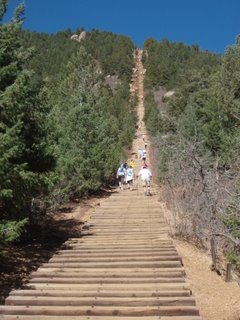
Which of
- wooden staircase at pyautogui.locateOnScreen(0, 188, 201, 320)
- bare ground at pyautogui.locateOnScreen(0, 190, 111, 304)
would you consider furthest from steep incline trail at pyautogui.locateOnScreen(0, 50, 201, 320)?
bare ground at pyautogui.locateOnScreen(0, 190, 111, 304)

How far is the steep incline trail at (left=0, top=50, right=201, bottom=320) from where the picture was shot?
346 inches

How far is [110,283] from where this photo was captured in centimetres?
1062

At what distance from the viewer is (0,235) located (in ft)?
31.1

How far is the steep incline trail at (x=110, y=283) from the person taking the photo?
8.78 meters

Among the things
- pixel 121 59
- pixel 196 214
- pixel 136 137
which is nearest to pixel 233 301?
pixel 196 214

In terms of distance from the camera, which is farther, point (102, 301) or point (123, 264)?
point (123, 264)

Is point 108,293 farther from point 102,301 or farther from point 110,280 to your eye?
point 110,280

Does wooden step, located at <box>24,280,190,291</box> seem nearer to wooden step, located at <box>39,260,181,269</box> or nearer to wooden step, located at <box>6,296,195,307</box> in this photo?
wooden step, located at <box>6,296,195,307</box>

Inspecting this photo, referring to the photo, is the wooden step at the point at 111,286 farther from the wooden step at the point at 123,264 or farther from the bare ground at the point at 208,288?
the wooden step at the point at 123,264

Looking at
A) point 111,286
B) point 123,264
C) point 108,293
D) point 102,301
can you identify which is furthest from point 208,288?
point 102,301

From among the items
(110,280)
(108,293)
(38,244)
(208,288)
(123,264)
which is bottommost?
(208,288)

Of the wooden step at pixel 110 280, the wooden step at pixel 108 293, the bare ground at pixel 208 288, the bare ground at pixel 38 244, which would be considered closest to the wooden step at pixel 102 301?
the wooden step at pixel 108 293

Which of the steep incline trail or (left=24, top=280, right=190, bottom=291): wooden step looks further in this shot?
(left=24, top=280, right=190, bottom=291): wooden step

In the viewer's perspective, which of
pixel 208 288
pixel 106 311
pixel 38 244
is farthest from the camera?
pixel 38 244
